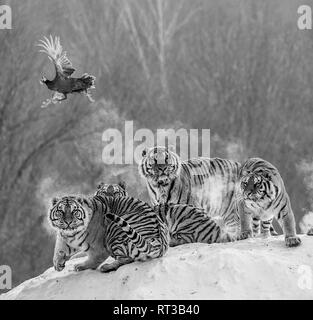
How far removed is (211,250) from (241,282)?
662mm

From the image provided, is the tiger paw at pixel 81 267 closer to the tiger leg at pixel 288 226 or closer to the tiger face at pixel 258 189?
the tiger face at pixel 258 189

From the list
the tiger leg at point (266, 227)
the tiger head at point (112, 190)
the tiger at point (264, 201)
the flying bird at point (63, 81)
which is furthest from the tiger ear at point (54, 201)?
the flying bird at point (63, 81)

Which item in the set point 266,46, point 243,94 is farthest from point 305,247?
point 266,46

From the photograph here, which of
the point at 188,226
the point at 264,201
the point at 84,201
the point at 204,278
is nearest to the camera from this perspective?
the point at 204,278

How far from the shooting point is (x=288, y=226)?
7.36 meters

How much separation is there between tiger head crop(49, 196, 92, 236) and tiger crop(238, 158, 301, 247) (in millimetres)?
1675

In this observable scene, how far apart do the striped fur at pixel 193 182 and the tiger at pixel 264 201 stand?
2.13 feet

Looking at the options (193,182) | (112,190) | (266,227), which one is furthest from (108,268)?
(193,182)

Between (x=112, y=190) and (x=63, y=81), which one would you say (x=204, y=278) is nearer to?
(x=112, y=190)

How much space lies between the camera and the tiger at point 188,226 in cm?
759

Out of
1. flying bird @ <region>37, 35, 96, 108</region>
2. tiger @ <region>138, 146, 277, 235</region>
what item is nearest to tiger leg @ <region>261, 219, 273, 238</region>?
tiger @ <region>138, 146, 277, 235</region>

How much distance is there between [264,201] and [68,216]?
203cm

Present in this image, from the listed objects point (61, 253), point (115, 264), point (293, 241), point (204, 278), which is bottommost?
point (204, 278)

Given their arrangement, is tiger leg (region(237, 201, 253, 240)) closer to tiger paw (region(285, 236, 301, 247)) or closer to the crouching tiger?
the crouching tiger
